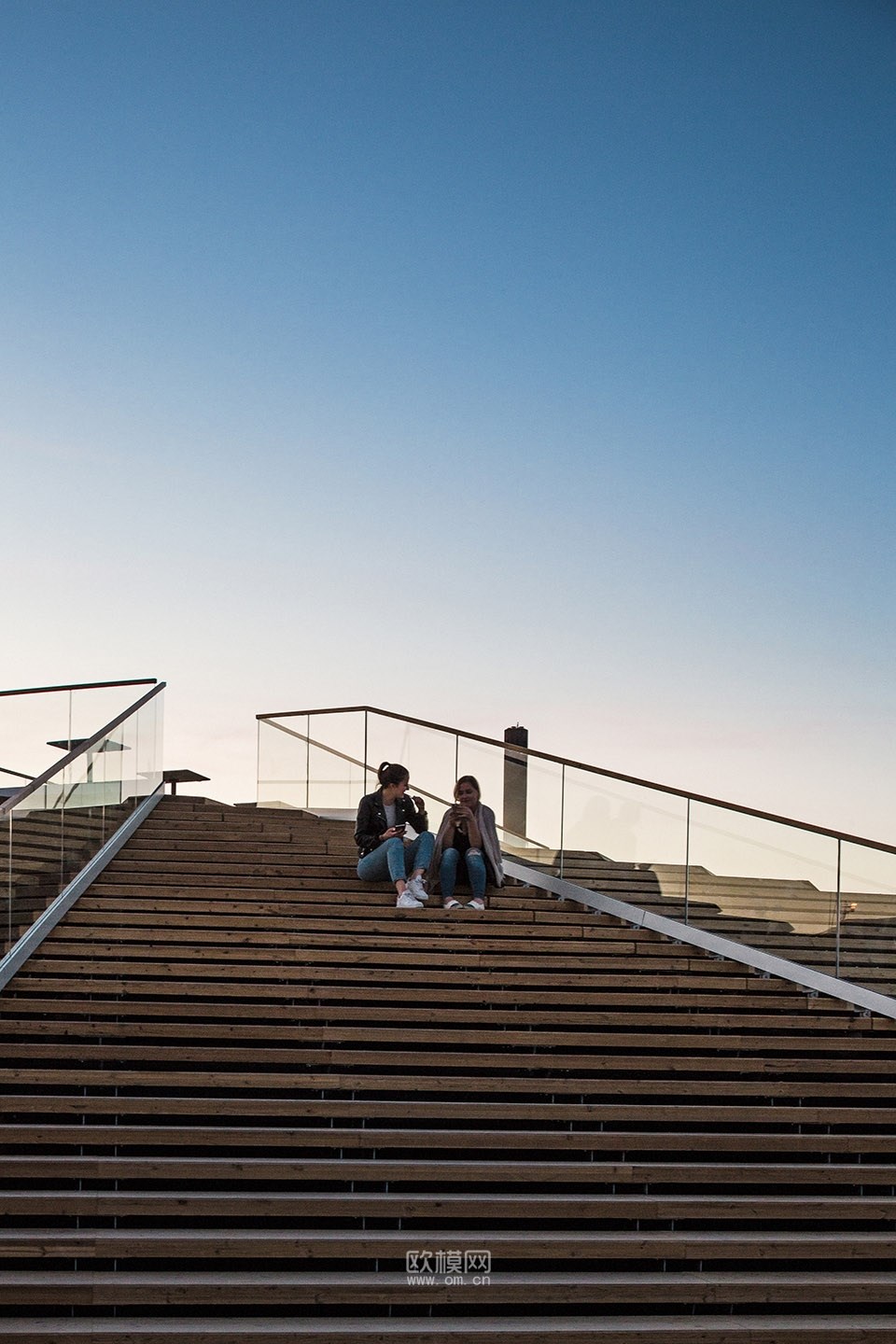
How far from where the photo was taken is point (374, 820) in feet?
31.1

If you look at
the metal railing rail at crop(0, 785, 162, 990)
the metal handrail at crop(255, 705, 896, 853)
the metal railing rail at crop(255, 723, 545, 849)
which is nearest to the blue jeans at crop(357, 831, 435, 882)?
the metal railing rail at crop(255, 723, 545, 849)

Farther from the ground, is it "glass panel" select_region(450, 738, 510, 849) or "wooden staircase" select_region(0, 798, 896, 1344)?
"glass panel" select_region(450, 738, 510, 849)

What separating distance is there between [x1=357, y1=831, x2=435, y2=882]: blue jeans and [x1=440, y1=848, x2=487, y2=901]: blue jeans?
16 centimetres

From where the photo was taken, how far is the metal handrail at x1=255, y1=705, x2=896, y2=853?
8.03m

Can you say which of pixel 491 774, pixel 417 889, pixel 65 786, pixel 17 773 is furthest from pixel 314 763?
pixel 65 786

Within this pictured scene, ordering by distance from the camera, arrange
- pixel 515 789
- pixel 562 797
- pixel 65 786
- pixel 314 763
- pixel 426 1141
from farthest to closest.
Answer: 1. pixel 314 763
2. pixel 515 789
3. pixel 562 797
4. pixel 65 786
5. pixel 426 1141

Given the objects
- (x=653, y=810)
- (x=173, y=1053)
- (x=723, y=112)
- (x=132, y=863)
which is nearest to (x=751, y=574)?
(x=723, y=112)

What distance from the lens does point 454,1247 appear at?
16.9 ft

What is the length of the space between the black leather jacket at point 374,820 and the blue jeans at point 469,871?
360 mm

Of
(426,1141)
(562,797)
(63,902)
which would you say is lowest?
(426,1141)

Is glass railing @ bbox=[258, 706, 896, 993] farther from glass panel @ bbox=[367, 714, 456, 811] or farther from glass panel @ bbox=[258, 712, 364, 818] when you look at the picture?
glass panel @ bbox=[258, 712, 364, 818]

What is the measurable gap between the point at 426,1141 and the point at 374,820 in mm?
3846

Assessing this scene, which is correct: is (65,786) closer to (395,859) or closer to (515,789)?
(395,859)

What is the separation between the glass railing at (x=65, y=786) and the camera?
7.45 meters
